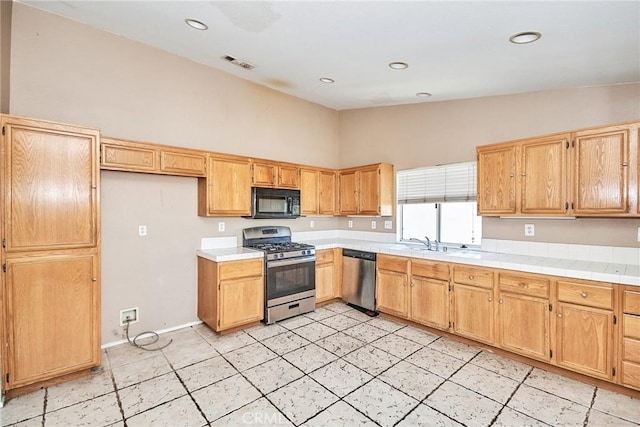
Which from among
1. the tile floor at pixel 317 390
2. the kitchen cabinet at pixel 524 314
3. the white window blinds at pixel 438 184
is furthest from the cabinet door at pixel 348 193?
the kitchen cabinet at pixel 524 314

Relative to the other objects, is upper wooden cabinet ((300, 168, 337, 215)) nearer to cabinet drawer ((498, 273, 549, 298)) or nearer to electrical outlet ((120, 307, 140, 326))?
electrical outlet ((120, 307, 140, 326))

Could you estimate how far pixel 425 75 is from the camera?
10.5 feet

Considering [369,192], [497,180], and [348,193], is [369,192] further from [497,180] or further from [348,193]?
[497,180]

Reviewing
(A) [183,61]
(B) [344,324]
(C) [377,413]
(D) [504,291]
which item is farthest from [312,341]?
(A) [183,61]

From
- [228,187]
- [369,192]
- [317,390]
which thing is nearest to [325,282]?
[369,192]

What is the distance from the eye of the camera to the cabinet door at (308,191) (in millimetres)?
4555

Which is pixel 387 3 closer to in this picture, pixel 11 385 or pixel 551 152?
pixel 551 152

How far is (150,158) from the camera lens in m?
3.18

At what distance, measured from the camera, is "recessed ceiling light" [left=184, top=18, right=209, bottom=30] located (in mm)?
2635

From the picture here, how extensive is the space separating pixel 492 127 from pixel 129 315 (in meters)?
4.57

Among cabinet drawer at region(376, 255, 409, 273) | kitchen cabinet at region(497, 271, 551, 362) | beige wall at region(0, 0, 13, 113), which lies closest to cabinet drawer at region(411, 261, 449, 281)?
cabinet drawer at region(376, 255, 409, 273)

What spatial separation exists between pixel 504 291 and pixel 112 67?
175 inches

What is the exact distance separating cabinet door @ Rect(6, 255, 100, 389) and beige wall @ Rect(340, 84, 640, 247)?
370 centimetres

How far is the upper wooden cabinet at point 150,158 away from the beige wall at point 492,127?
264 cm
